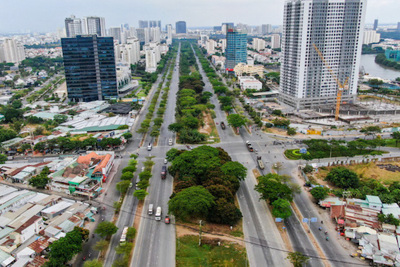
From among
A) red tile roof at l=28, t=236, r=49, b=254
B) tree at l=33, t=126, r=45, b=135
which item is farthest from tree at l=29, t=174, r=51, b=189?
tree at l=33, t=126, r=45, b=135

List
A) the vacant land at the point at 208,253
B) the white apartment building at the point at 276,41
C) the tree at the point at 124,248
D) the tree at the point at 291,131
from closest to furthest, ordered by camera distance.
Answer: the vacant land at the point at 208,253 → the tree at the point at 124,248 → the tree at the point at 291,131 → the white apartment building at the point at 276,41

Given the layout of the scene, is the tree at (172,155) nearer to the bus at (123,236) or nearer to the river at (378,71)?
the bus at (123,236)

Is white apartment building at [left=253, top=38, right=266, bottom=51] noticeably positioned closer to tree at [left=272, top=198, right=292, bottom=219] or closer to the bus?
tree at [left=272, top=198, right=292, bottom=219]

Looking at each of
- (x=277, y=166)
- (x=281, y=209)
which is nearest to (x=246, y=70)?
(x=277, y=166)

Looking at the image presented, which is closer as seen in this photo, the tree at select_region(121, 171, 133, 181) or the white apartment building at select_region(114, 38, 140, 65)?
the tree at select_region(121, 171, 133, 181)

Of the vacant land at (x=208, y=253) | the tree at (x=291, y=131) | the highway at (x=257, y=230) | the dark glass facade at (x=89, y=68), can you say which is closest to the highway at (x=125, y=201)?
the vacant land at (x=208, y=253)

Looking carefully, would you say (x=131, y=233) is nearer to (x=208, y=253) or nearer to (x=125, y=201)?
(x=208, y=253)
